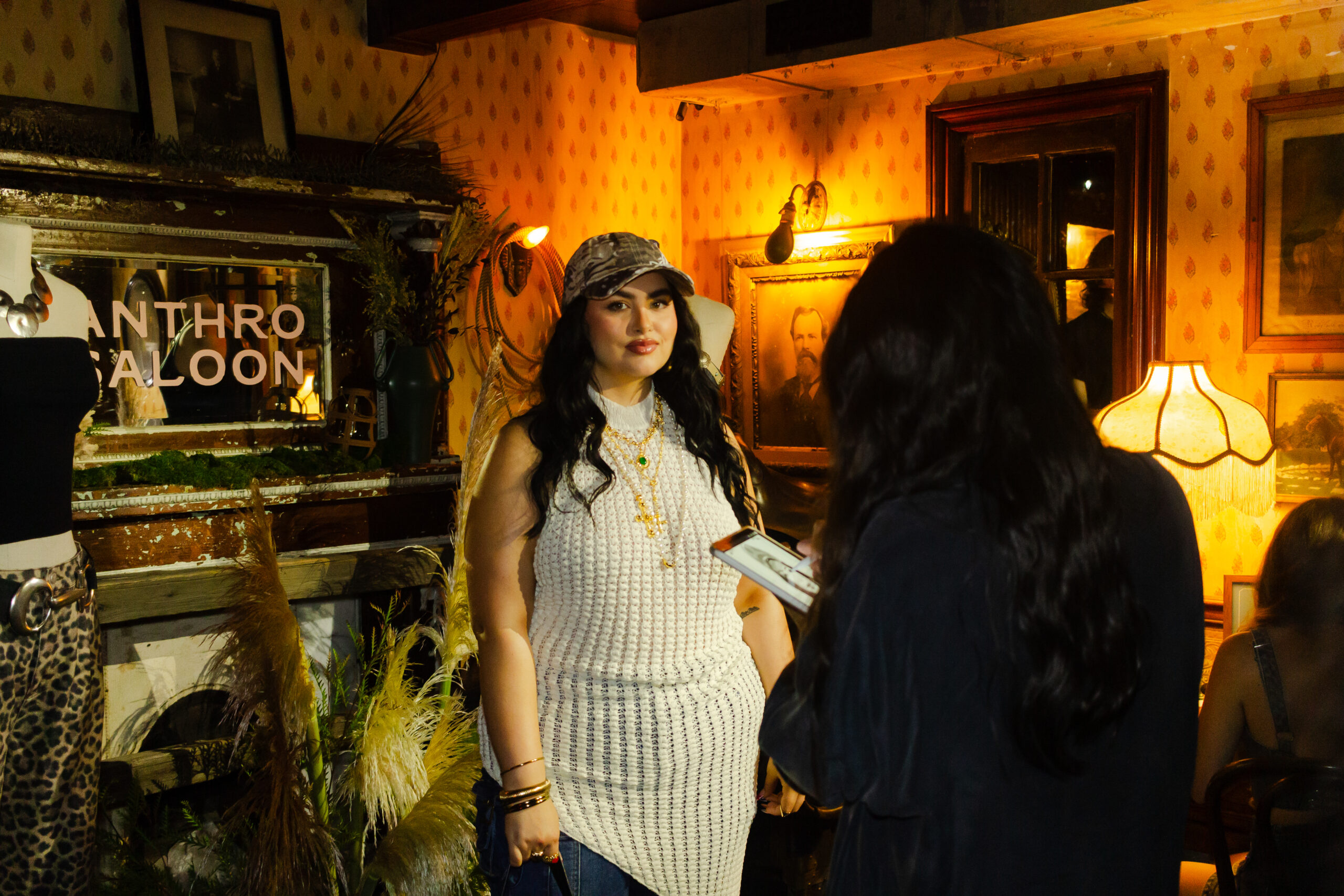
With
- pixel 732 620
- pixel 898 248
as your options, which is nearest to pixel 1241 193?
pixel 732 620

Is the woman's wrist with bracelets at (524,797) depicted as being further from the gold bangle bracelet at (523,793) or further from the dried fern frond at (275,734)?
the dried fern frond at (275,734)

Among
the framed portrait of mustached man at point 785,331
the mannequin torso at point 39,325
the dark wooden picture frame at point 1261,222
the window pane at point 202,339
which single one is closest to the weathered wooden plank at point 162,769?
the mannequin torso at point 39,325

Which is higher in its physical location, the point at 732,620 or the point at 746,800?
the point at 732,620

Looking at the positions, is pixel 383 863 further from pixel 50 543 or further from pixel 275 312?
pixel 275 312

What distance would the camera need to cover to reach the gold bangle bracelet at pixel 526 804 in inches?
67.2

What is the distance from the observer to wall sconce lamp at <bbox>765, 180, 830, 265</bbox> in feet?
15.0

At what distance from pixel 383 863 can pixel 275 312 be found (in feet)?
6.10

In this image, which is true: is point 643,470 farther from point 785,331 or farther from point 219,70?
point 785,331

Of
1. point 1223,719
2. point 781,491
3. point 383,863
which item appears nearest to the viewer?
point 1223,719

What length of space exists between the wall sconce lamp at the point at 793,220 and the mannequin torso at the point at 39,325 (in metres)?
2.78

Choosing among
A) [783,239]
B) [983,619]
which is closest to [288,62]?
[783,239]

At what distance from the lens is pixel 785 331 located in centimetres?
468

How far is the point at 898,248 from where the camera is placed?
1.11 metres

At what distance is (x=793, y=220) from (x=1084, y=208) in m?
1.20
